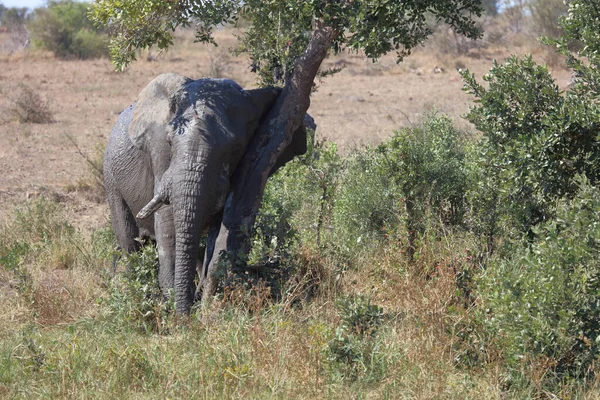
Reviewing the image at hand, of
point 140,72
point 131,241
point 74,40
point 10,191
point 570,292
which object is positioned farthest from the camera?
point 74,40

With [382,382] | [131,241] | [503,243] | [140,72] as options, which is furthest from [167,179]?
[140,72]

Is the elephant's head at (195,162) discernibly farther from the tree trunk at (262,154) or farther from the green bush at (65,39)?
the green bush at (65,39)

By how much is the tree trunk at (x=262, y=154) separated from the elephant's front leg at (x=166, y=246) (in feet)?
0.96

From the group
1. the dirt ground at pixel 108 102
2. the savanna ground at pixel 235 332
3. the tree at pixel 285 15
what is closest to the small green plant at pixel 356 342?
the savanna ground at pixel 235 332

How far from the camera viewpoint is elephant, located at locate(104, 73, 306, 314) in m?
5.93

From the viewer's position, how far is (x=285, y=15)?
7035 millimetres

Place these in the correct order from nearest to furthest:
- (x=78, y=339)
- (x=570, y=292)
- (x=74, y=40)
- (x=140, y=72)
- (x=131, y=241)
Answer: (x=570, y=292) < (x=78, y=339) < (x=131, y=241) < (x=140, y=72) < (x=74, y=40)

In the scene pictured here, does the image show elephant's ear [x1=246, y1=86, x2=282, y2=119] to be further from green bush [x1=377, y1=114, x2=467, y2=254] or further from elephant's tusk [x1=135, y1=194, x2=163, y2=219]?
green bush [x1=377, y1=114, x2=467, y2=254]

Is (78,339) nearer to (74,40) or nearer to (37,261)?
(37,261)

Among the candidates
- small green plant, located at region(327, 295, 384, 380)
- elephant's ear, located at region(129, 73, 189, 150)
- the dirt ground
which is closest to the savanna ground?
small green plant, located at region(327, 295, 384, 380)

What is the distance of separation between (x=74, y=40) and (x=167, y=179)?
25.4 metres

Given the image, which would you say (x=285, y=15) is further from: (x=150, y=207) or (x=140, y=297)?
(x=140, y=297)

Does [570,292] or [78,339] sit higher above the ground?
[570,292]

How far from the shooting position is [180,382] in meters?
4.83
